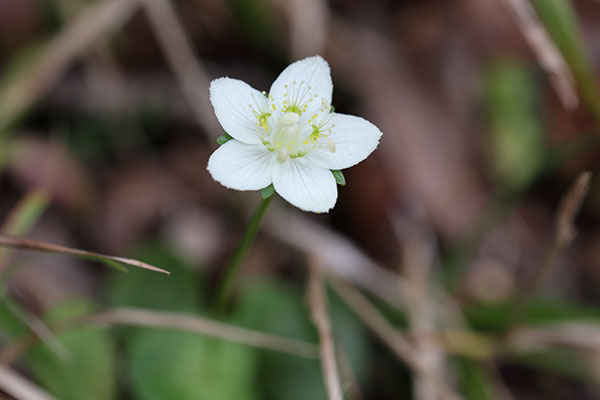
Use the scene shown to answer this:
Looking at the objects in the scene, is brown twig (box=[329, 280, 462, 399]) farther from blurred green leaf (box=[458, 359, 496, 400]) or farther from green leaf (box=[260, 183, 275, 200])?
green leaf (box=[260, 183, 275, 200])

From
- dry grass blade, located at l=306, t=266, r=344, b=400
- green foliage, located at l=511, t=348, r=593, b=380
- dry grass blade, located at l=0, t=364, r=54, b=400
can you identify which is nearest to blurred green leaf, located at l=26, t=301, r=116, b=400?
dry grass blade, located at l=0, t=364, r=54, b=400

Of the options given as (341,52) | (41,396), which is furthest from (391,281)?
(41,396)

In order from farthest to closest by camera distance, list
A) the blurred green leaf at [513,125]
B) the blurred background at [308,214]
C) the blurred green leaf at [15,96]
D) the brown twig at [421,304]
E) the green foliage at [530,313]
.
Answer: the blurred green leaf at [513,125] < the blurred green leaf at [15,96] < the green foliage at [530,313] < the brown twig at [421,304] < the blurred background at [308,214]

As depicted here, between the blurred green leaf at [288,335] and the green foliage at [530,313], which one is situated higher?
the green foliage at [530,313]

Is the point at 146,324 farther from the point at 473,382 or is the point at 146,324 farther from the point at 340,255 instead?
the point at 473,382

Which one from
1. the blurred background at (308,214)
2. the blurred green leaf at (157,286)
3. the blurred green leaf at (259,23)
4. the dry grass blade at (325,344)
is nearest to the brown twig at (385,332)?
the blurred background at (308,214)

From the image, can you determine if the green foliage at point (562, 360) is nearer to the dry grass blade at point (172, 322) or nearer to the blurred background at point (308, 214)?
the blurred background at point (308, 214)
